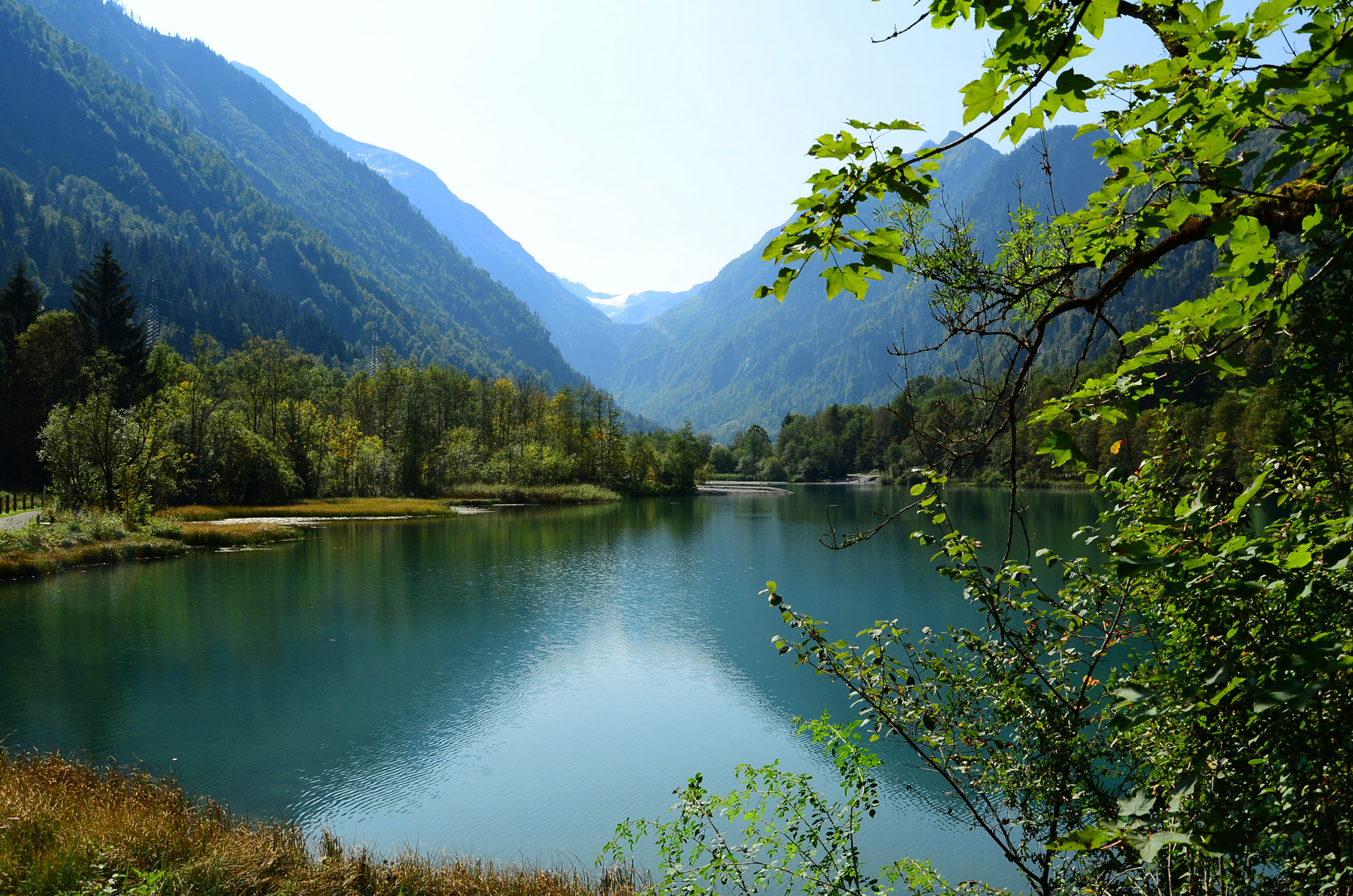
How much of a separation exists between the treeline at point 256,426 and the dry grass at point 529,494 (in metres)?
1.87

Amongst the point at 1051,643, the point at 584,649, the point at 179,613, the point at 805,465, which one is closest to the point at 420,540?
the point at 179,613

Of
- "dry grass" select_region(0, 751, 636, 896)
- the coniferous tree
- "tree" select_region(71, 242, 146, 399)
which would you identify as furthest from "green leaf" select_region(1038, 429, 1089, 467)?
"tree" select_region(71, 242, 146, 399)

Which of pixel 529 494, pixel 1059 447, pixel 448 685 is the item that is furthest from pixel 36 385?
pixel 1059 447

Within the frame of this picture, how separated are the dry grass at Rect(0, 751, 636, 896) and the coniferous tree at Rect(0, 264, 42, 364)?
5302 centimetres

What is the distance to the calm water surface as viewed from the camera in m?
9.79

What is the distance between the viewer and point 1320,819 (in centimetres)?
230

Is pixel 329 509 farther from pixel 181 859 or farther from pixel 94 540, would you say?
pixel 181 859

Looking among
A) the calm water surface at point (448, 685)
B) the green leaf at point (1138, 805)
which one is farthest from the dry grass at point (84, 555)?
the green leaf at point (1138, 805)

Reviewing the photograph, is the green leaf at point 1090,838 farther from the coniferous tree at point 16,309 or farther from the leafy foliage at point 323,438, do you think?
the coniferous tree at point 16,309

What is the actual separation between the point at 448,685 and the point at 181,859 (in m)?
9.00

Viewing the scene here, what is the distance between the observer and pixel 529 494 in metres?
64.8

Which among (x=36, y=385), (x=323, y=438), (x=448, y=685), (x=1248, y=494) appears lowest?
(x=448, y=685)

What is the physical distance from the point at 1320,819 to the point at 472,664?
638 inches

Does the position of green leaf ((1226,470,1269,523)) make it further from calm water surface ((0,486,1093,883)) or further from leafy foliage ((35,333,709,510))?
leafy foliage ((35,333,709,510))
